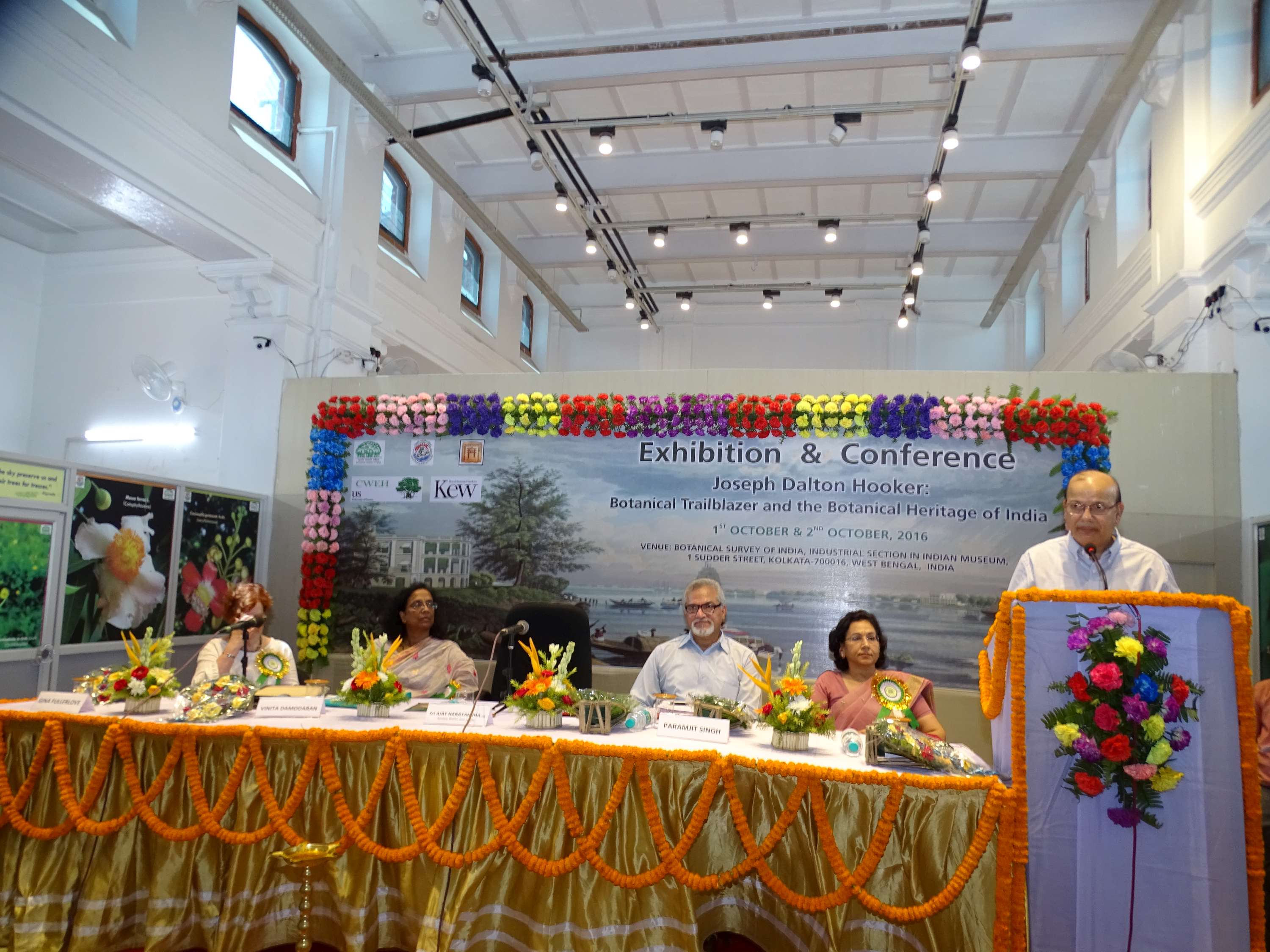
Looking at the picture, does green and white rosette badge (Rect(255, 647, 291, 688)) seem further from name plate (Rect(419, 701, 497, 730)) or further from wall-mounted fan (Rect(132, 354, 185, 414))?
wall-mounted fan (Rect(132, 354, 185, 414))

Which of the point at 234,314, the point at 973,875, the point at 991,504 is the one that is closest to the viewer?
the point at 973,875

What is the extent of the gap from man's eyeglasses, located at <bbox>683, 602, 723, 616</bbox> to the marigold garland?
1.67 meters

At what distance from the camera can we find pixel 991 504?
20.3 feet

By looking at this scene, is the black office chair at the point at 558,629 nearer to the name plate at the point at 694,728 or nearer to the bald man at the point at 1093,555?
the name plate at the point at 694,728

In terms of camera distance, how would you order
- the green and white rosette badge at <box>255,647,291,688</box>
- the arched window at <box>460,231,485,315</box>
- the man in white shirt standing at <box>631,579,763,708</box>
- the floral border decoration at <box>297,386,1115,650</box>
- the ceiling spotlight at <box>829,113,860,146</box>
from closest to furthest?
1. the green and white rosette badge at <box>255,647,291,688</box>
2. the man in white shirt standing at <box>631,579,763,708</box>
3. the floral border decoration at <box>297,386,1115,650</box>
4. the ceiling spotlight at <box>829,113,860,146</box>
5. the arched window at <box>460,231,485,315</box>

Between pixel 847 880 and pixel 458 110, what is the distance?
8486 millimetres

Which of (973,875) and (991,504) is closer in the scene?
(973,875)

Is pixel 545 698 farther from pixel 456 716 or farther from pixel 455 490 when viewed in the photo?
pixel 455 490

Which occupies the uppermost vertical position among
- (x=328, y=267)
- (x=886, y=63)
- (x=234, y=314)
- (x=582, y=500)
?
(x=886, y=63)

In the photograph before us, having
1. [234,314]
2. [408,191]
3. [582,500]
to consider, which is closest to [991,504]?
[582,500]

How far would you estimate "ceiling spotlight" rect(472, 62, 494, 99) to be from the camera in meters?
6.90

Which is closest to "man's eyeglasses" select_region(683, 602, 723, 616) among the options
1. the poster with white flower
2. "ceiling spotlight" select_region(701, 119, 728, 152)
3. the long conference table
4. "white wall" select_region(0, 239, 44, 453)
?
the long conference table

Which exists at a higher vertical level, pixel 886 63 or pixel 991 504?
pixel 886 63

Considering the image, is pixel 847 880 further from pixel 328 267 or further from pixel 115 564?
pixel 328 267
